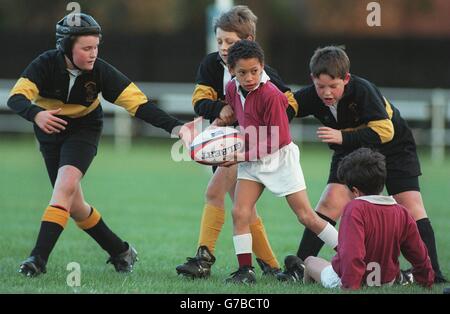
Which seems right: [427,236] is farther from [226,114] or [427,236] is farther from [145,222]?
[145,222]

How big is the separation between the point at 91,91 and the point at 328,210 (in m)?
1.81

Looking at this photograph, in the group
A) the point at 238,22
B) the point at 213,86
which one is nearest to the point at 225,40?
the point at 238,22

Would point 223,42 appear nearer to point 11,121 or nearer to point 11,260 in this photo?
point 11,260

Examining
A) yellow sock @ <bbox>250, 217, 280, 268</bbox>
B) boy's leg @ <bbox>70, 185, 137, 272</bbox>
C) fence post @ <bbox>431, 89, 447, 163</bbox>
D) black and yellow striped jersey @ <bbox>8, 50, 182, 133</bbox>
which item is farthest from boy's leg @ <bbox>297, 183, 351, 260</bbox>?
fence post @ <bbox>431, 89, 447, 163</bbox>

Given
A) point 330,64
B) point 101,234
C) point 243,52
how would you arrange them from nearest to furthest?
point 243,52 < point 330,64 < point 101,234

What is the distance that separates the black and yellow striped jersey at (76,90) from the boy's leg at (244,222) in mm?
692

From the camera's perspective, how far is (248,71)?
6387 millimetres

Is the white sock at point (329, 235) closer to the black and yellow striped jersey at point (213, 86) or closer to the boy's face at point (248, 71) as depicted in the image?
the black and yellow striped jersey at point (213, 86)

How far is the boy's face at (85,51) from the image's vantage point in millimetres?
6887

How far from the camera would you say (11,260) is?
7.51 m

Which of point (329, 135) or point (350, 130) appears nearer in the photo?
point (329, 135)

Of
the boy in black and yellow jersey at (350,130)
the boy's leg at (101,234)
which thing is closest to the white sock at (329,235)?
the boy in black and yellow jersey at (350,130)

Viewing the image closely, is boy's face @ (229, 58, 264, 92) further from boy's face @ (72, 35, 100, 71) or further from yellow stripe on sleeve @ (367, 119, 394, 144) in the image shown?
boy's face @ (72, 35, 100, 71)

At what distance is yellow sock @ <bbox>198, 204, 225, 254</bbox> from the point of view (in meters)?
7.08
